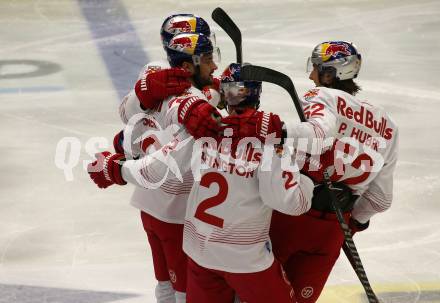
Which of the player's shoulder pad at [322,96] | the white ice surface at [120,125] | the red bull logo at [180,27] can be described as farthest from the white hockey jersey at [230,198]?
the white ice surface at [120,125]

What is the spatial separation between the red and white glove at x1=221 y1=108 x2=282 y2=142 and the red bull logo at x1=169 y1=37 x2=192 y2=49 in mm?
771

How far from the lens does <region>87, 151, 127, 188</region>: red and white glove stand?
12.4 feet

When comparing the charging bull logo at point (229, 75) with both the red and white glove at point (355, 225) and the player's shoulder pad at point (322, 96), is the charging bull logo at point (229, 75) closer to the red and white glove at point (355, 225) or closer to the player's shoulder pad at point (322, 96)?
the player's shoulder pad at point (322, 96)

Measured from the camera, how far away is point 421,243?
557 cm

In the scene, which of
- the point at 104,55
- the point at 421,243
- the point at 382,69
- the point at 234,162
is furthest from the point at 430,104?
the point at 234,162

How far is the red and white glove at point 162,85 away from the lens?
3.83 meters

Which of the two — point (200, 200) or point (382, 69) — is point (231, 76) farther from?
point (382, 69)

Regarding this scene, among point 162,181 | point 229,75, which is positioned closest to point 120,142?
point 162,181

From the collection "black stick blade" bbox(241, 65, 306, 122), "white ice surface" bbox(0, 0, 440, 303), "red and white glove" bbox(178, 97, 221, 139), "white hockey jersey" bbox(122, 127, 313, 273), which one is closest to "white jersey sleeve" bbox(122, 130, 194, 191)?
"white hockey jersey" bbox(122, 127, 313, 273)

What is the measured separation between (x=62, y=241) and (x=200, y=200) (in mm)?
2281

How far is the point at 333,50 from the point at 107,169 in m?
1.07

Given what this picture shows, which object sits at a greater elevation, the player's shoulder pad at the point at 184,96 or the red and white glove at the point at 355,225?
the player's shoulder pad at the point at 184,96

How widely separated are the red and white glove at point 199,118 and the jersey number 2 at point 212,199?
16cm

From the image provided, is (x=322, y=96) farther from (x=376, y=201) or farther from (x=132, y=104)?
(x=132, y=104)
